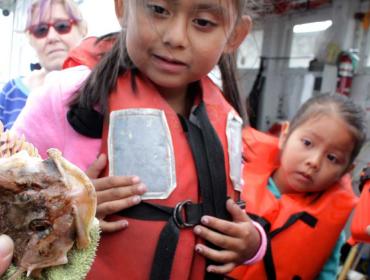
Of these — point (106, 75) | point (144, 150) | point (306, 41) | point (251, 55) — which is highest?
point (306, 41)

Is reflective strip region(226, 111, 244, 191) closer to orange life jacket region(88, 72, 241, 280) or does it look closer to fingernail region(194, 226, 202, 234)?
orange life jacket region(88, 72, 241, 280)

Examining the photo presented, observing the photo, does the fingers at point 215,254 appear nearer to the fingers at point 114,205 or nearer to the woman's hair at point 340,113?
the fingers at point 114,205

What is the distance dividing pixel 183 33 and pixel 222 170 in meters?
0.50

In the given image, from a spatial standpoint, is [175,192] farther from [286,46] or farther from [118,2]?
[286,46]

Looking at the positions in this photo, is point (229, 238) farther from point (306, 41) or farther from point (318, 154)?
point (306, 41)

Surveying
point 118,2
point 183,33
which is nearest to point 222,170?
point 183,33

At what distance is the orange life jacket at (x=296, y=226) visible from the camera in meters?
2.23

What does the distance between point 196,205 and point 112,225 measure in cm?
29

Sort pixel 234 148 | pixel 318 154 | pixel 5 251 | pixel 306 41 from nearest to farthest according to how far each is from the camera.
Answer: pixel 5 251, pixel 234 148, pixel 318 154, pixel 306 41

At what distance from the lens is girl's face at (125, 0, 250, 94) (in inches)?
46.0

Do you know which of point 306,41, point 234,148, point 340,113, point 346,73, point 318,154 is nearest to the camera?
point 234,148

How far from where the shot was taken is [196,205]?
1323 mm

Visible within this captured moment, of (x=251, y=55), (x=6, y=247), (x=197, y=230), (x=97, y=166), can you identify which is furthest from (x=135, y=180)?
(x=251, y=55)

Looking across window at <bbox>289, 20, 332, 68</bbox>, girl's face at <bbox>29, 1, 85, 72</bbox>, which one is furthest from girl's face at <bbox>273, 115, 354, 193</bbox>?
window at <bbox>289, 20, 332, 68</bbox>
